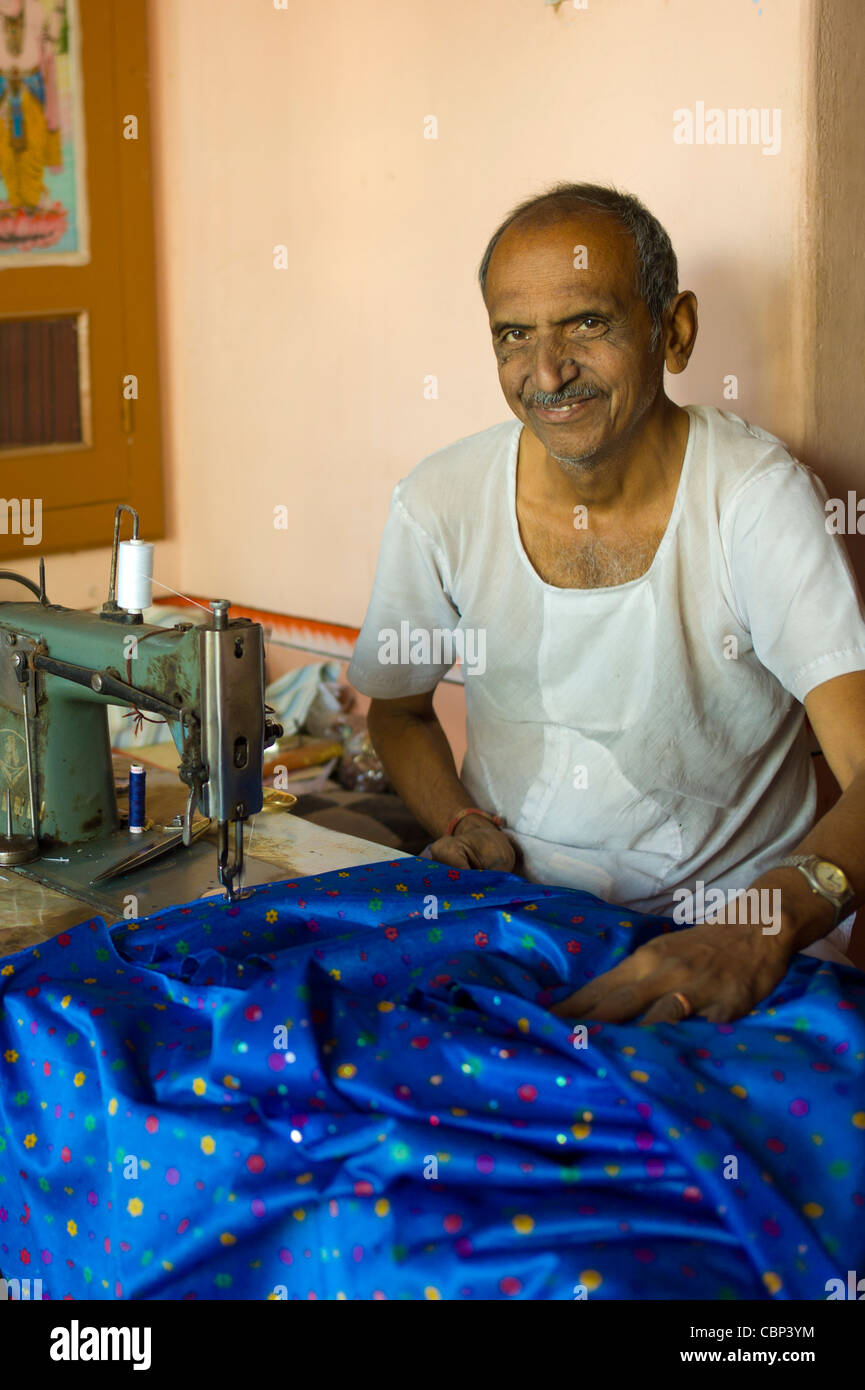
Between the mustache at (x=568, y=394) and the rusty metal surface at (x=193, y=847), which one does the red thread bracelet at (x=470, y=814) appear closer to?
the rusty metal surface at (x=193, y=847)

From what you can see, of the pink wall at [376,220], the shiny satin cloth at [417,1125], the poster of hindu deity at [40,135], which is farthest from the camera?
the poster of hindu deity at [40,135]

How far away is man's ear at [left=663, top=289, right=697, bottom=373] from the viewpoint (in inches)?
82.7

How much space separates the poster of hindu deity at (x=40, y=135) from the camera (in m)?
3.37

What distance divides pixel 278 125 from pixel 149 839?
2150 millimetres

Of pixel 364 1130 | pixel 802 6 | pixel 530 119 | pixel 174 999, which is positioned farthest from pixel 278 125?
pixel 364 1130

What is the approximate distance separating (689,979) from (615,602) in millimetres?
799

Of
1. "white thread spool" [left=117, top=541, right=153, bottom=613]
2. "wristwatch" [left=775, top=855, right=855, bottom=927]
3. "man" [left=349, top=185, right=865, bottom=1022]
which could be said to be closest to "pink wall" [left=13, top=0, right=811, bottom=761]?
"man" [left=349, top=185, right=865, bottom=1022]

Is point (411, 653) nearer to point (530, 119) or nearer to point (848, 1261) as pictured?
point (530, 119)

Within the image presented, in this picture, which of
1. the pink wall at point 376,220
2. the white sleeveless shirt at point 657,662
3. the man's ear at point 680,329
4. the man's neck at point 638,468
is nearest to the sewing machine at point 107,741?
the white sleeveless shirt at point 657,662

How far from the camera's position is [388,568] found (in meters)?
2.36

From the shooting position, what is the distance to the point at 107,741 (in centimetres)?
203

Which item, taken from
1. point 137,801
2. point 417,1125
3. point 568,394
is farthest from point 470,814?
point 417,1125

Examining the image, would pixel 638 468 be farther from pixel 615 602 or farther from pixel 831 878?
pixel 831 878

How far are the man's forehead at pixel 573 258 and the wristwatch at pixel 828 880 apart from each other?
0.85 meters
